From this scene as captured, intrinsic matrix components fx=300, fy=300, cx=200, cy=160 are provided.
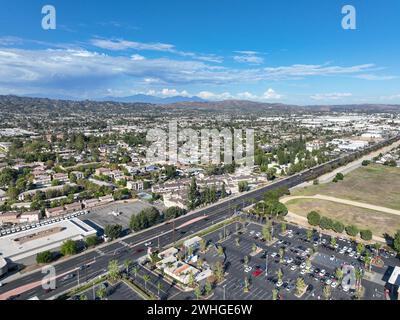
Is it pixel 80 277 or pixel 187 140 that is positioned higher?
pixel 187 140

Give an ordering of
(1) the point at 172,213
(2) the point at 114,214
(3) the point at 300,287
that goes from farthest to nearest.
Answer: (2) the point at 114,214 → (1) the point at 172,213 → (3) the point at 300,287

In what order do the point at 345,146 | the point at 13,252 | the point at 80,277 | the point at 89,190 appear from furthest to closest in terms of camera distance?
the point at 345,146
the point at 89,190
the point at 13,252
the point at 80,277

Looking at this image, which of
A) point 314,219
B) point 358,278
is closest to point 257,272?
point 358,278

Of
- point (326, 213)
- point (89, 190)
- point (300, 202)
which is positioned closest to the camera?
point (326, 213)

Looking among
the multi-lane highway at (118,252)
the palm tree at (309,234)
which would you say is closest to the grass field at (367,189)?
the multi-lane highway at (118,252)

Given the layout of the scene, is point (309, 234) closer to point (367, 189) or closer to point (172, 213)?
point (172, 213)
